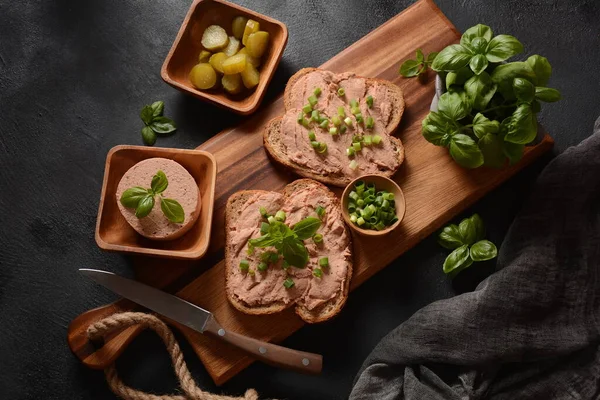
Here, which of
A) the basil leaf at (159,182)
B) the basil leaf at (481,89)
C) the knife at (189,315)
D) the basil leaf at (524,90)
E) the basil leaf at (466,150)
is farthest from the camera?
the knife at (189,315)

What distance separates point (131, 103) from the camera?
13.9 ft

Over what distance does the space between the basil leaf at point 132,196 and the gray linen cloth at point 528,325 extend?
1.62 metres

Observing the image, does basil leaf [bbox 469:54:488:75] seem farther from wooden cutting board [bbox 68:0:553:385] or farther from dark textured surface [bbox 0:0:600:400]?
dark textured surface [bbox 0:0:600:400]

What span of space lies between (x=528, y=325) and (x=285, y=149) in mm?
1749

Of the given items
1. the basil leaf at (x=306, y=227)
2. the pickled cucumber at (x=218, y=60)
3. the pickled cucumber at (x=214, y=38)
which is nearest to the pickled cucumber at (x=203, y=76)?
the pickled cucumber at (x=218, y=60)

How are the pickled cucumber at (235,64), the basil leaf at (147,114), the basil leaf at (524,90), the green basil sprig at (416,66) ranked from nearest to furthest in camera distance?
the basil leaf at (524,90) < the pickled cucumber at (235,64) < the green basil sprig at (416,66) < the basil leaf at (147,114)

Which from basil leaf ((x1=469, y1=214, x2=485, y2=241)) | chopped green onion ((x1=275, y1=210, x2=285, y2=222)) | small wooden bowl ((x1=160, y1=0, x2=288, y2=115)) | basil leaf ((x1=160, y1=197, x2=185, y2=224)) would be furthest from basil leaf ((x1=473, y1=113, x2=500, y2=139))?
basil leaf ((x1=160, y1=197, x2=185, y2=224))

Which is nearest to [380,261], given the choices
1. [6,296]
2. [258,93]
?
[258,93]

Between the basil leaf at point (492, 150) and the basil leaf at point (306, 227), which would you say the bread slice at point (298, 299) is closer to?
the basil leaf at point (306, 227)

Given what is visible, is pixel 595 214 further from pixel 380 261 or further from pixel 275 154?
pixel 275 154

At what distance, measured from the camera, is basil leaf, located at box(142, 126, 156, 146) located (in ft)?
13.5

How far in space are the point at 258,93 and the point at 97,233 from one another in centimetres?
124

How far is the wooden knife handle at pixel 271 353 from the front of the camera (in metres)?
3.65

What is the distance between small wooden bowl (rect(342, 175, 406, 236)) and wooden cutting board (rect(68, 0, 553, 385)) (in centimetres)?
17
